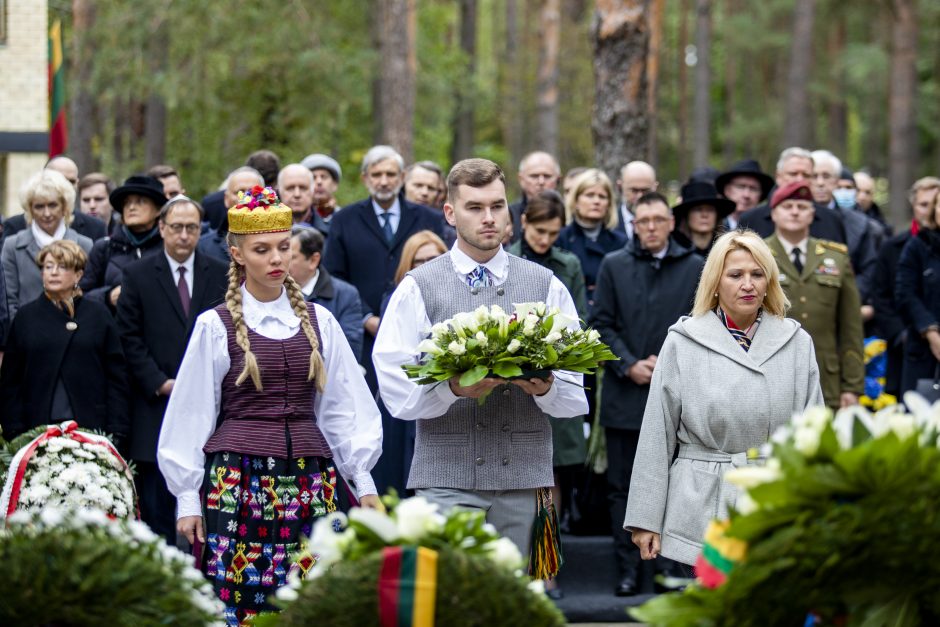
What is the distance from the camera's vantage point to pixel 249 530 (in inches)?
234

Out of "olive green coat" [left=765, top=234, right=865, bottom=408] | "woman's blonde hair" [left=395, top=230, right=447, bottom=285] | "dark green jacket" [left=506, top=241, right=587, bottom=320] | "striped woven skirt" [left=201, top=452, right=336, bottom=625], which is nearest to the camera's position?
"striped woven skirt" [left=201, top=452, right=336, bottom=625]

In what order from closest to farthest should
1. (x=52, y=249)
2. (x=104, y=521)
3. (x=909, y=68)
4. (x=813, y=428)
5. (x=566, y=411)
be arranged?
1. (x=813, y=428)
2. (x=104, y=521)
3. (x=566, y=411)
4. (x=52, y=249)
5. (x=909, y=68)

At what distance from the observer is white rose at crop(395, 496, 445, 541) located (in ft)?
12.6

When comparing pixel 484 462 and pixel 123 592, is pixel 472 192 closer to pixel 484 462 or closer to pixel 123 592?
pixel 484 462

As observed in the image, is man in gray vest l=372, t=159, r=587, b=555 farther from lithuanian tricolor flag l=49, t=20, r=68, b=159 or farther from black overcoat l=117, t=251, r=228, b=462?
lithuanian tricolor flag l=49, t=20, r=68, b=159

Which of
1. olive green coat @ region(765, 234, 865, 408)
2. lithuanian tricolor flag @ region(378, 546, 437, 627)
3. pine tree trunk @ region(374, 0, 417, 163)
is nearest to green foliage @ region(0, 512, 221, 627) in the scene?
lithuanian tricolor flag @ region(378, 546, 437, 627)

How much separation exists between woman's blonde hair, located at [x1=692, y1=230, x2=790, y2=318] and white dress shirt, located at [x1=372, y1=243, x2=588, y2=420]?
2.13ft

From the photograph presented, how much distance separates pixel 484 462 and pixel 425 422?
33 centimetres

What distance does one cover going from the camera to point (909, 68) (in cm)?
2916

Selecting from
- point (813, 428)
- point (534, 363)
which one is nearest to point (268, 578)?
point (534, 363)

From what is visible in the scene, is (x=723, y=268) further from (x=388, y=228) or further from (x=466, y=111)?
(x=466, y=111)

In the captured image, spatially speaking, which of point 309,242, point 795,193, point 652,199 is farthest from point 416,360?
point 795,193

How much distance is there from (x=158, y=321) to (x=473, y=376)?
3.69 metres

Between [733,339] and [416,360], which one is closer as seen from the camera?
[416,360]
